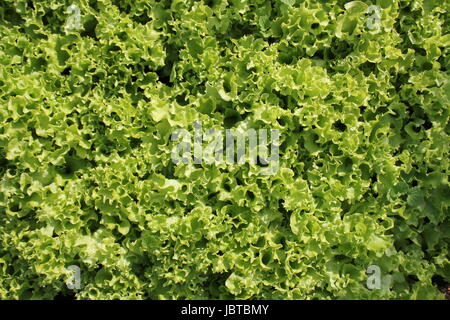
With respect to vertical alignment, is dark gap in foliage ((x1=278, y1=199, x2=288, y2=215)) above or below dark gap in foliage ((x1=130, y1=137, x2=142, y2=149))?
below

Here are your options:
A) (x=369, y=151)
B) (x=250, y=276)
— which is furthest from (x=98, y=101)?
(x=369, y=151)

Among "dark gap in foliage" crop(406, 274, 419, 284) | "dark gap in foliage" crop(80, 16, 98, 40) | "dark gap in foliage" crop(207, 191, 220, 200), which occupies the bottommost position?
"dark gap in foliage" crop(406, 274, 419, 284)

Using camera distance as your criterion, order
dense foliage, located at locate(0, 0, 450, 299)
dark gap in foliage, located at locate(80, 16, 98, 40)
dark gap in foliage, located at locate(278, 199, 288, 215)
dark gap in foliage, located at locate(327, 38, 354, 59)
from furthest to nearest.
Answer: dark gap in foliage, located at locate(80, 16, 98, 40) < dark gap in foliage, located at locate(327, 38, 354, 59) < dark gap in foliage, located at locate(278, 199, 288, 215) < dense foliage, located at locate(0, 0, 450, 299)

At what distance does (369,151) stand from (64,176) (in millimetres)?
2089

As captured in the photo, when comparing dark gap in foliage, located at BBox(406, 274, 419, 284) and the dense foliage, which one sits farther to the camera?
dark gap in foliage, located at BBox(406, 274, 419, 284)

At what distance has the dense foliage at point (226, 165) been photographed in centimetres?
297

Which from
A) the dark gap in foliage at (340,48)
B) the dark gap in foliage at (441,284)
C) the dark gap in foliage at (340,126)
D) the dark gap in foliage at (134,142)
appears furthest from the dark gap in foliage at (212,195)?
the dark gap in foliage at (441,284)

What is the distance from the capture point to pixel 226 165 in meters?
2.95

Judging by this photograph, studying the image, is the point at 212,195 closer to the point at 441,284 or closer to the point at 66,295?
the point at 66,295

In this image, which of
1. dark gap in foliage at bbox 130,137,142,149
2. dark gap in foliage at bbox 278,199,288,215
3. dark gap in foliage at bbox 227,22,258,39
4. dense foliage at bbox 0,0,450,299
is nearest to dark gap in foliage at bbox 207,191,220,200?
dense foliage at bbox 0,0,450,299

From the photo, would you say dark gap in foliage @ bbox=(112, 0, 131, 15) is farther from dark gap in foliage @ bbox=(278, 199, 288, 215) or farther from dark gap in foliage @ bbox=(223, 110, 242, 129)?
dark gap in foliage @ bbox=(278, 199, 288, 215)

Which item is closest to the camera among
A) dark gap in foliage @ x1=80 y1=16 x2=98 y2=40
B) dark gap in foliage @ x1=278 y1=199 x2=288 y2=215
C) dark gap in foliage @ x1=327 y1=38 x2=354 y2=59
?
dark gap in foliage @ x1=278 y1=199 x2=288 y2=215

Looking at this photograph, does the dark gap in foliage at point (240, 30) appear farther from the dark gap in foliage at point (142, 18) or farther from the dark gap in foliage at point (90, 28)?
the dark gap in foliage at point (90, 28)

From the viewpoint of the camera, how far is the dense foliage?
297 cm
